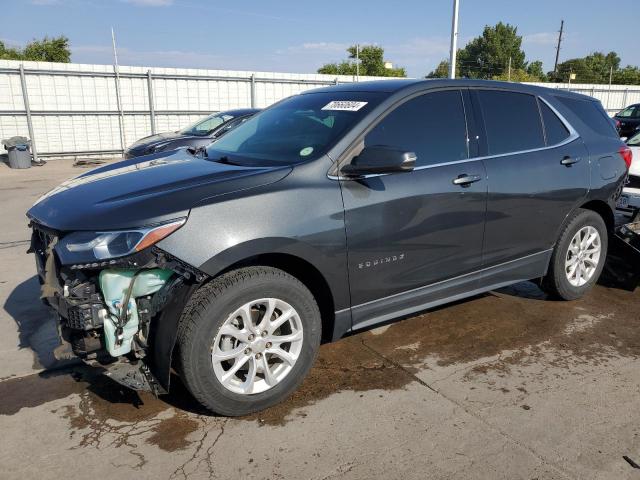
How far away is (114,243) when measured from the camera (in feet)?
8.55

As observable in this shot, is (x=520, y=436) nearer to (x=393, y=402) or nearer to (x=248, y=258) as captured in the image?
(x=393, y=402)

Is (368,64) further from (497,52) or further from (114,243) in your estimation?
(114,243)

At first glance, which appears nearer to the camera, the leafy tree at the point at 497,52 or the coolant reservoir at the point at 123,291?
the coolant reservoir at the point at 123,291

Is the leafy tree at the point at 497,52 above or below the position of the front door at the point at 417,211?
above

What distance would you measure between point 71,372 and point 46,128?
1548 centimetres

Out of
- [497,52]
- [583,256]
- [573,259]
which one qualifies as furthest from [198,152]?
[497,52]

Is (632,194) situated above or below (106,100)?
below

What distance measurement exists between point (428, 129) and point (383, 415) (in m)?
1.88

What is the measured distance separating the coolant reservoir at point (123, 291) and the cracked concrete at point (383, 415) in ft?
1.82

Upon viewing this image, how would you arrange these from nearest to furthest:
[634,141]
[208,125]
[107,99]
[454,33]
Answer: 1. [634,141]
2. [208,125]
3. [454,33]
4. [107,99]

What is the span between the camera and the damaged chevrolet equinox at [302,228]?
104 inches

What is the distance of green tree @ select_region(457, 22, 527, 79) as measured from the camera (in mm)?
82625

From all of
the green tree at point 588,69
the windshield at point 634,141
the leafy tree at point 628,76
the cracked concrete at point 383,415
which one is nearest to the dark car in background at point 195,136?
the windshield at point 634,141

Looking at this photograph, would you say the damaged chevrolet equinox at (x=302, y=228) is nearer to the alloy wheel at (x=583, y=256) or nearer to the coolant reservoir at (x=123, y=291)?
the coolant reservoir at (x=123, y=291)
